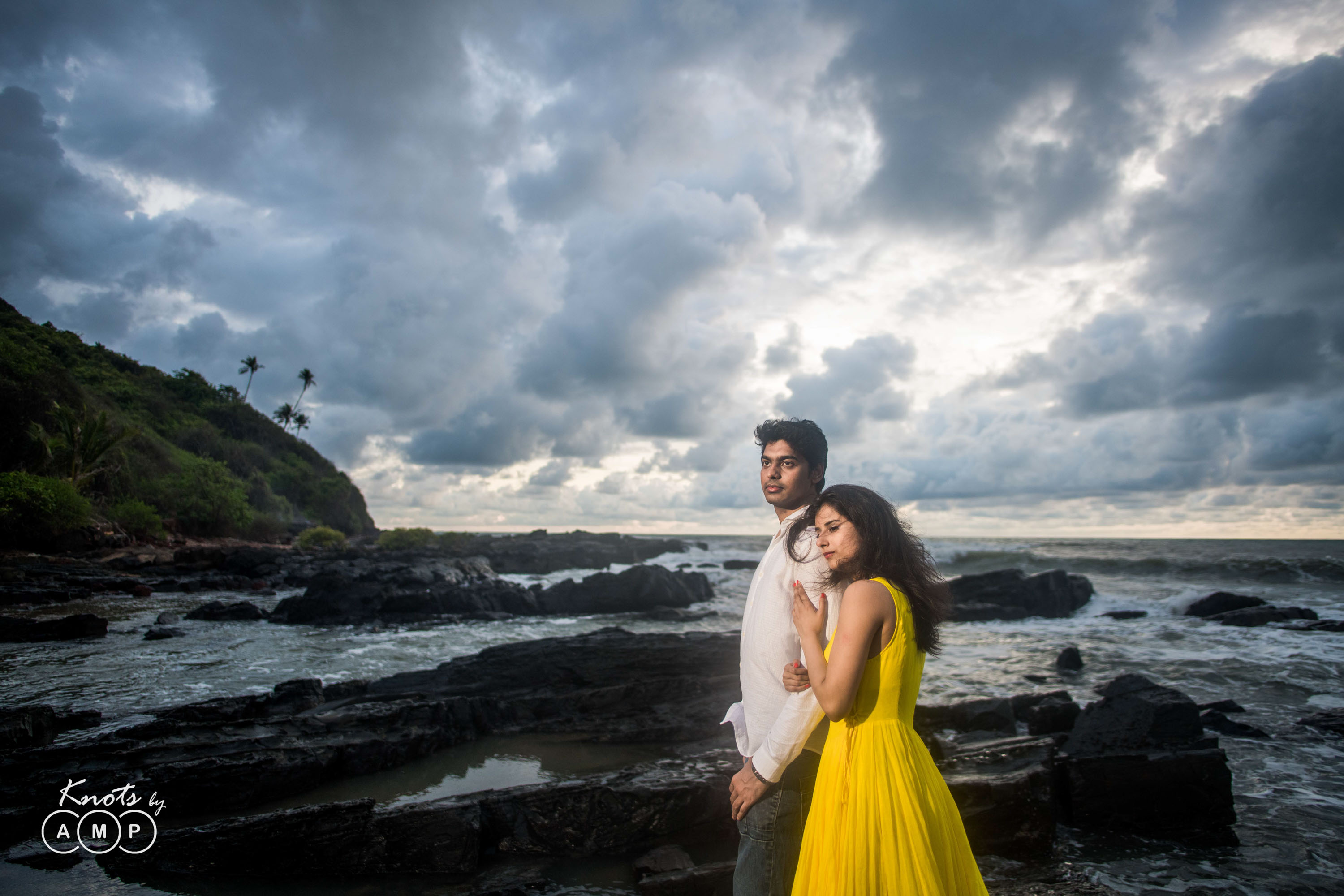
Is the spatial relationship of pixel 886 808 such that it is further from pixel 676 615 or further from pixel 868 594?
pixel 676 615

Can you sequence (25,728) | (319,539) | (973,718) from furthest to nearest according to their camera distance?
1. (319,539)
2. (973,718)
3. (25,728)

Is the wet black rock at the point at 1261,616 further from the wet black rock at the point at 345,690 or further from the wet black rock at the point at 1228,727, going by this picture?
the wet black rock at the point at 345,690

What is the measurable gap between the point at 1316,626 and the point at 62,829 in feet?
79.7

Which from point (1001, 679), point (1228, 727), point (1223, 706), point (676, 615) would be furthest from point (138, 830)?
point (676, 615)

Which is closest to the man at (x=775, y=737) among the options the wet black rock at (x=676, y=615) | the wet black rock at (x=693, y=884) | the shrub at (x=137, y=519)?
the wet black rock at (x=693, y=884)

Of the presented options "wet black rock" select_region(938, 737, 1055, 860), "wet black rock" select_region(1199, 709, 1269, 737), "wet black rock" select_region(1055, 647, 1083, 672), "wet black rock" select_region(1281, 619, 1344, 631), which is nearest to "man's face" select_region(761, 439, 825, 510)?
"wet black rock" select_region(938, 737, 1055, 860)

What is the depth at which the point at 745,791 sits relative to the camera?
7.91 ft

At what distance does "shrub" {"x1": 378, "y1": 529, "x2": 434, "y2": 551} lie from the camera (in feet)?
151

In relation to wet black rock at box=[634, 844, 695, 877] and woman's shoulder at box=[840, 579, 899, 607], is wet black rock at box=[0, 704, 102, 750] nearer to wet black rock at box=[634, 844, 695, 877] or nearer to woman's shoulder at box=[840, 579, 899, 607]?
wet black rock at box=[634, 844, 695, 877]

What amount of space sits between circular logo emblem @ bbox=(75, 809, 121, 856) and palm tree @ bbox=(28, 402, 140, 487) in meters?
32.4

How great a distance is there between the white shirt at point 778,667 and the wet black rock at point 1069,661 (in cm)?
1252

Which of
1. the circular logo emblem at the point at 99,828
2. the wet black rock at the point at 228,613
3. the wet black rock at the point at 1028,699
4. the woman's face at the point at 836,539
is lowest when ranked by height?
the wet black rock at the point at 1028,699

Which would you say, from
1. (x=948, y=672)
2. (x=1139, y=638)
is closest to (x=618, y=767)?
(x=948, y=672)

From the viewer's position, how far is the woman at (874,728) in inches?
84.0
